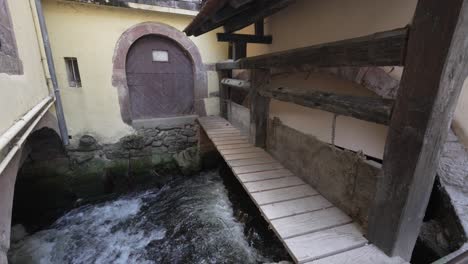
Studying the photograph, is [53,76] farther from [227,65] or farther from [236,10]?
[236,10]

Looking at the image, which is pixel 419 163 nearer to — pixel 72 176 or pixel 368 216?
pixel 368 216

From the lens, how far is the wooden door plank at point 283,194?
1779 millimetres

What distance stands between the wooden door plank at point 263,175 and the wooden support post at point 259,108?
0.69 m

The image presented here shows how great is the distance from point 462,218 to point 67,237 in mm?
4191

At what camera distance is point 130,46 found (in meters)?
3.98

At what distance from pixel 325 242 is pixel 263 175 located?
941 mm

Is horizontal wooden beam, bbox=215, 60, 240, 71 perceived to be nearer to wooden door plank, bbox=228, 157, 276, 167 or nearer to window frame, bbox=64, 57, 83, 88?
wooden door plank, bbox=228, 157, 276, 167

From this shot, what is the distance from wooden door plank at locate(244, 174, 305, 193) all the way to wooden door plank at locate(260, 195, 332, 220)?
0.24 m

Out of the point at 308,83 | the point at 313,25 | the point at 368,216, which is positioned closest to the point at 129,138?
the point at 308,83

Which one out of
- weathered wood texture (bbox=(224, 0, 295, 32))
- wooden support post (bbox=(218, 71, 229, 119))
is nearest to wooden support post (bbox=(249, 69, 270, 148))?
weathered wood texture (bbox=(224, 0, 295, 32))

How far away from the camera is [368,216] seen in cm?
132

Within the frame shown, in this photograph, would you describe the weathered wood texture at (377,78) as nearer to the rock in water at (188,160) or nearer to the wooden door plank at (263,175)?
the wooden door plank at (263,175)

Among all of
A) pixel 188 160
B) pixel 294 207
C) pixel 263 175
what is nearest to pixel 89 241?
pixel 188 160

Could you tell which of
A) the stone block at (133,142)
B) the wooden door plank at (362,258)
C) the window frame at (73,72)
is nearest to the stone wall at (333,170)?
the wooden door plank at (362,258)
